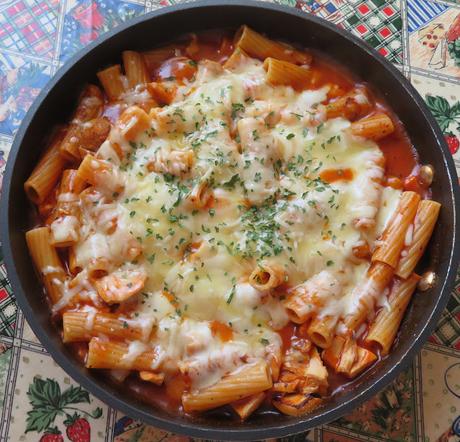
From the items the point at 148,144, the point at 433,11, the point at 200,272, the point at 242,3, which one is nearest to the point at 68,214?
the point at 148,144

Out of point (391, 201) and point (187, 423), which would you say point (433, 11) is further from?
point (187, 423)

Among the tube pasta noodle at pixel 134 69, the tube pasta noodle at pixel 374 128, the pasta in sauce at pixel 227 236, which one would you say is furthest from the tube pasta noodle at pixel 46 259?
the tube pasta noodle at pixel 374 128

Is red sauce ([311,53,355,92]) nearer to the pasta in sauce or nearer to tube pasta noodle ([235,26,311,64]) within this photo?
tube pasta noodle ([235,26,311,64])

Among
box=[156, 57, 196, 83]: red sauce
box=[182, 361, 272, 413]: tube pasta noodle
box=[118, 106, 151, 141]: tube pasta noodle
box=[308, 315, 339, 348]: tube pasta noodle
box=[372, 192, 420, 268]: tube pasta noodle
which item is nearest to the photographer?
box=[182, 361, 272, 413]: tube pasta noodle

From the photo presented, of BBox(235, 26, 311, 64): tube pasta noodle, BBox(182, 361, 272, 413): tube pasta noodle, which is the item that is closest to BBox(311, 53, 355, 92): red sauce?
BBox(235, 26, 311, 64): tube pasta noodle

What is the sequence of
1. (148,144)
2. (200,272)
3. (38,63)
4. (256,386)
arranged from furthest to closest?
(38,63), (148,144), (200,272), (256,386)

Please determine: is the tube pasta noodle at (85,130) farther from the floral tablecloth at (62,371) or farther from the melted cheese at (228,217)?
the floral tablecloth at (62,371)

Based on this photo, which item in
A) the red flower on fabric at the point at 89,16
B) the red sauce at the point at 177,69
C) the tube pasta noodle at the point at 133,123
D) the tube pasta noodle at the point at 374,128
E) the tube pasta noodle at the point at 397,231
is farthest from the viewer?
the red flower on fabric at the point at 89,16
